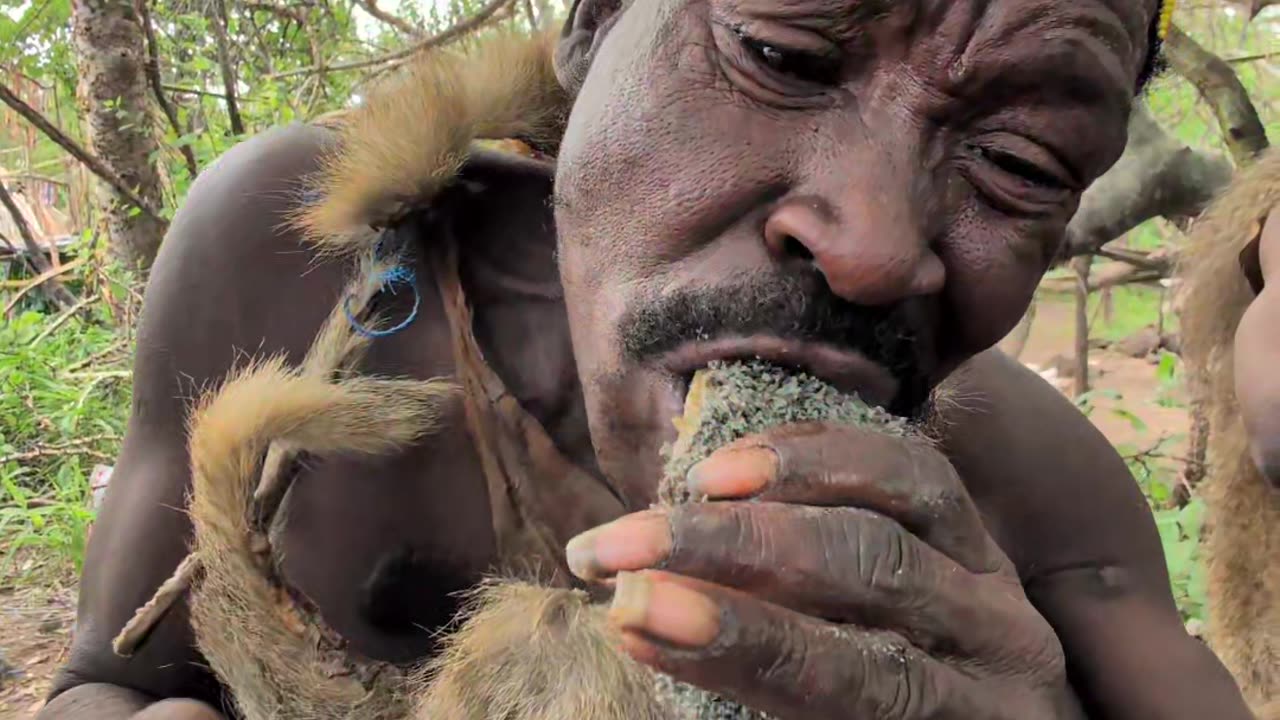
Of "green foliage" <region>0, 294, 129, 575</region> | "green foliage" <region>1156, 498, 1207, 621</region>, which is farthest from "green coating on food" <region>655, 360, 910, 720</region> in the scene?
"green foliage" <region>0, 294, 129, 575</region>

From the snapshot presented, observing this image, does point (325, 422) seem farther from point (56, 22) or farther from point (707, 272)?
point (56, 22)

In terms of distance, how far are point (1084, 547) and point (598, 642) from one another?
93 centimetres

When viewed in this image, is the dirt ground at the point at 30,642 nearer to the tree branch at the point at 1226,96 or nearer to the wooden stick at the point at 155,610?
the wooden stick at the point at 155,610

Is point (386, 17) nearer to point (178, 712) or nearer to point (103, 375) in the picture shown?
point (103, 375)

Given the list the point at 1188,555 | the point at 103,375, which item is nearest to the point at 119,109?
the point at 103,375

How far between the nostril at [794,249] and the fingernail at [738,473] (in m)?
0.23

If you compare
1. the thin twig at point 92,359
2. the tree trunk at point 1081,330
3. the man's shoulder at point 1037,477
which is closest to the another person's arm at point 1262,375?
the man's shoulder at point 1037,477

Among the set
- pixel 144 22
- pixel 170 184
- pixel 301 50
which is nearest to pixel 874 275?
pixel 144 22

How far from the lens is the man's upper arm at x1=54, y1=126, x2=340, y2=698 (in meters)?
1.13

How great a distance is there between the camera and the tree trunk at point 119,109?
8.70 ft

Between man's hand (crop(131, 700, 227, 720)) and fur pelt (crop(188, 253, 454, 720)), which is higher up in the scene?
fur pelt (crop(188, 253, 454, 720))

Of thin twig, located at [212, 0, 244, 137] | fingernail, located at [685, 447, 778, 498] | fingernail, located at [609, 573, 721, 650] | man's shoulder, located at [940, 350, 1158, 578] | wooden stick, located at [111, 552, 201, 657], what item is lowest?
man's shoulder, located at [940, 350, 1158, 578]

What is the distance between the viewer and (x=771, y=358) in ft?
2.60

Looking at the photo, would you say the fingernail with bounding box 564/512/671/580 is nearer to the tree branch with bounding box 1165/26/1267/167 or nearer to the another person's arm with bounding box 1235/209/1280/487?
the another person's arm with bounding box 1235/209/1280/487
